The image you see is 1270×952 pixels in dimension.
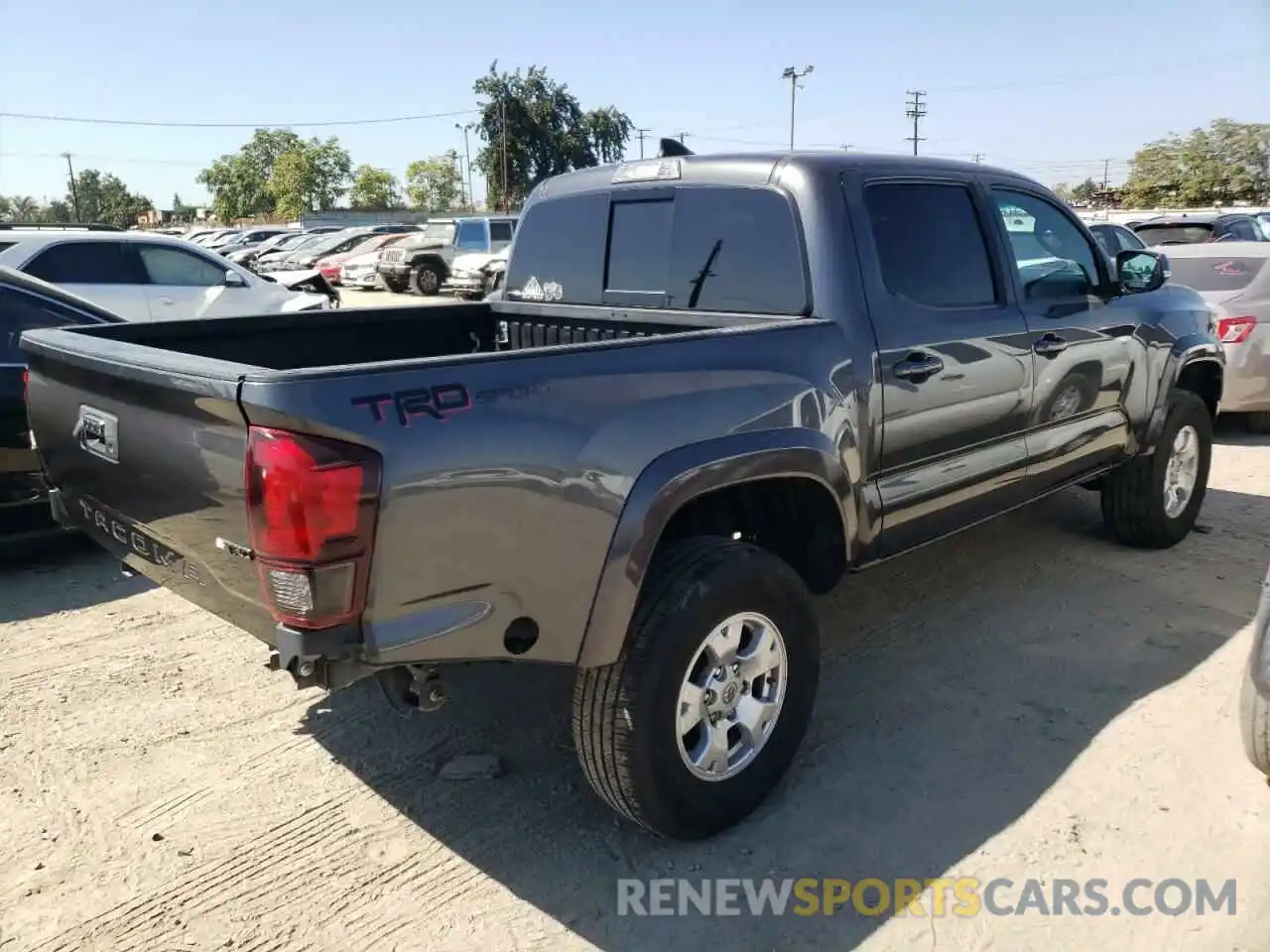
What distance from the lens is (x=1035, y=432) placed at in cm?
417

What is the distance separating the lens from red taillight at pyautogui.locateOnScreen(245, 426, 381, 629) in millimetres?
2080

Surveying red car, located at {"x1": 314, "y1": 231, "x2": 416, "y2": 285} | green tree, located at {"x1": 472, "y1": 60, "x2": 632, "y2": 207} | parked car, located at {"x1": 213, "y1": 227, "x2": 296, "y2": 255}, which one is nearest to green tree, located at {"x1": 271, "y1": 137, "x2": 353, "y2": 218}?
green tree, located at {"x1": 472, "y1": 60, "x2": 632, "y2": 207}

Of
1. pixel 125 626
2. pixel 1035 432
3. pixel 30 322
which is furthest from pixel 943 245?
pixel 30 322

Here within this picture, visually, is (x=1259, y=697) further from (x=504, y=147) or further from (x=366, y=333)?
(x=504, y=147)

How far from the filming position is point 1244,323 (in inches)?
310

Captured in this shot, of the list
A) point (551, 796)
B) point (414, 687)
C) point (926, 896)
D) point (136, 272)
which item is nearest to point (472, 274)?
point (136, 272)

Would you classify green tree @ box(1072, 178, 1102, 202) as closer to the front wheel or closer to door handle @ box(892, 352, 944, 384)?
the front wheel

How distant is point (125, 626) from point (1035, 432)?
4.06 m

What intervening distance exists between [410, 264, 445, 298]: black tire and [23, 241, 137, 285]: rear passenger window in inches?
564

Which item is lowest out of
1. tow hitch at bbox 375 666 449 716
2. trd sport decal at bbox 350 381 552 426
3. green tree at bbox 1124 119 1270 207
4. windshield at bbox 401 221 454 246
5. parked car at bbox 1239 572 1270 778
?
parked car at bbox 1239 572 1270 778

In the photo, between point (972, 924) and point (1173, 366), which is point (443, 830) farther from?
point (1173, 366)

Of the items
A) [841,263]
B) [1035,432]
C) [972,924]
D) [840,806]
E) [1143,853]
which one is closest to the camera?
[972,924]

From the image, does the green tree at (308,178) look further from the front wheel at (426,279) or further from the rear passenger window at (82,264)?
the rear passenger window at (82,264)

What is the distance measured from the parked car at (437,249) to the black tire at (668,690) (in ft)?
66.3
